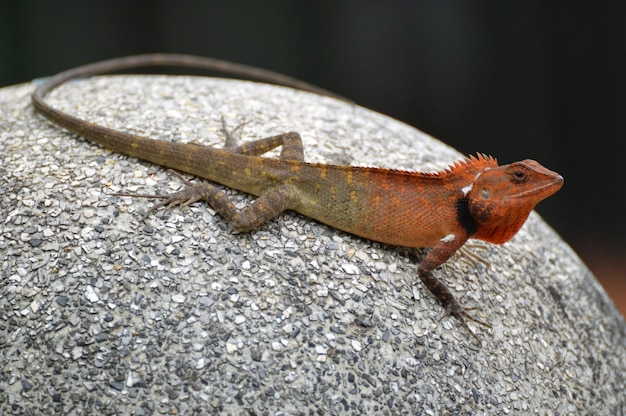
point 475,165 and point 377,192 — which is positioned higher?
point 475,165

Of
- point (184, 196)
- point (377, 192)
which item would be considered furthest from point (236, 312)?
point (377, 192)

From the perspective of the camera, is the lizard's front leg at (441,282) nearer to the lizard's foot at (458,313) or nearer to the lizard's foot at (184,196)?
the lizard's foot at (458,313)

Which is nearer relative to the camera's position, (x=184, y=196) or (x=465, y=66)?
(x=184, y=196)

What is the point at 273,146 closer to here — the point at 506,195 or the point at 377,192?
the point at 377,192

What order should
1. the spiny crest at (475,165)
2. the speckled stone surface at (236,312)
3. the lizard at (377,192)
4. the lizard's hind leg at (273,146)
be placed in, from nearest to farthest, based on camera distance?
the speckled stone surface at (236,312) → the lizard at (377,192) → the spiny crest at (475,165) → the lizard's hind leg at (273,146)

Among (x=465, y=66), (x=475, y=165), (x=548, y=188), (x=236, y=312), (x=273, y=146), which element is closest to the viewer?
(x=236, y=312)

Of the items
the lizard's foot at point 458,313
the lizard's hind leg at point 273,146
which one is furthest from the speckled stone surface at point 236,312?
the lizard's hind leg at point 273,146

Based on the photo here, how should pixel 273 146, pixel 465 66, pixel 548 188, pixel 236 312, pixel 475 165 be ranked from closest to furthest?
pixel 236 312 → pixel 548 188 → pixel 475 165 → pixel 273 146 → pixel 465 66

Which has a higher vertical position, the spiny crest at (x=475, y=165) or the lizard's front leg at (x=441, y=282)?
the spiny crest at (x=475, y=165)
